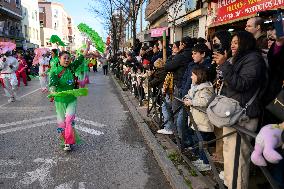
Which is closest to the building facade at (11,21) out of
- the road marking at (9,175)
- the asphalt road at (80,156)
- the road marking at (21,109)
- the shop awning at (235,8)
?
the road marking at (21,109)

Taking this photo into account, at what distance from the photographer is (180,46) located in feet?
20.3

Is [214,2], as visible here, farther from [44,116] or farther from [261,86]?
[261,86]

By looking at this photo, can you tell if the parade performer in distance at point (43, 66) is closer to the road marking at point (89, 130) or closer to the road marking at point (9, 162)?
the road marking at point (89, 130)

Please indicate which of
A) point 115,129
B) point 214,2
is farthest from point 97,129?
point 214,2

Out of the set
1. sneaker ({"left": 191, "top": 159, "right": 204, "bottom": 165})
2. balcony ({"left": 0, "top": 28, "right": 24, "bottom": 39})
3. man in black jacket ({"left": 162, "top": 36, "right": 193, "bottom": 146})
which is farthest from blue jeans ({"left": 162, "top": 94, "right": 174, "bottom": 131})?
balcony ({"left": 0, "top": 28, "right": 24, "bottom": 39})

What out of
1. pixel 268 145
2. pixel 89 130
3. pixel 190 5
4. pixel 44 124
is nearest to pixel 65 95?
pixel 89 130

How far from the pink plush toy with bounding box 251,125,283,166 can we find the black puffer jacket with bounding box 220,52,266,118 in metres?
0.75

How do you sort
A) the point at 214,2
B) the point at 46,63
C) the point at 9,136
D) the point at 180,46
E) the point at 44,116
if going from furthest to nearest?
1. the point at 46,63
2. the point at 214,2
3. the point at 44,116
4. the point at 9,136
5. the point at 180,46

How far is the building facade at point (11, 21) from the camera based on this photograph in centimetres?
3587

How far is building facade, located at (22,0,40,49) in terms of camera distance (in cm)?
4753

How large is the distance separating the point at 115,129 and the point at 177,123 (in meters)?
2.53

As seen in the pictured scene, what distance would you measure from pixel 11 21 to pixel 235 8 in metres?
35.0

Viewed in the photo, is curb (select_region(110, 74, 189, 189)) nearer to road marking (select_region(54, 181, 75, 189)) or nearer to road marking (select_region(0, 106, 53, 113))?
road marking (select_region(54, 181, 75, 189))

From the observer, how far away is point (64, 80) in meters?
6.16
